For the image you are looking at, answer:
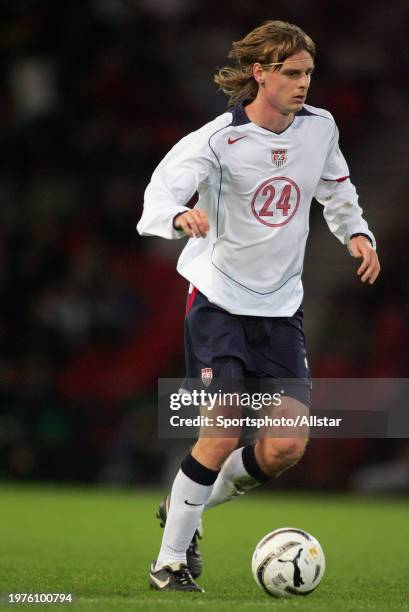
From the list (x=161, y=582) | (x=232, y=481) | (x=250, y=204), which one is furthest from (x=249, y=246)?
(x=161, y=582)

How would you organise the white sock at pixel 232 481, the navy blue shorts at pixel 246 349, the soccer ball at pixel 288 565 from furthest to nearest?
the white sock at pixel 232 481, the navy blue shorts at pixel 246 349, the soccer ball at pixel 288 565

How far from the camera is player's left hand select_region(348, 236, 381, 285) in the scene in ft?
18.0

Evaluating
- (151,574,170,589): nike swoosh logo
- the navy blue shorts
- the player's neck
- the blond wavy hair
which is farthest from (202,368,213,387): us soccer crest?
the blond wavy hair

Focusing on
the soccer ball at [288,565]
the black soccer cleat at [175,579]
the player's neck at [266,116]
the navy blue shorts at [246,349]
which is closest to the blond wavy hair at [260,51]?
the player's neck at [266,116]

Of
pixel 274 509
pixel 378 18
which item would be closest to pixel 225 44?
pixel 378 18

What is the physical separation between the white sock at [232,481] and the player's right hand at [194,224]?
126 centimetres

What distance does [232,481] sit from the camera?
5867 millimetres

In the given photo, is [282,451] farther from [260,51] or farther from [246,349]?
[260,51]

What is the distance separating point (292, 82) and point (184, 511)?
1849 millimetres

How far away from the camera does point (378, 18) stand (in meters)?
16.4

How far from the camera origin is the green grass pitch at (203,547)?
5051 mm

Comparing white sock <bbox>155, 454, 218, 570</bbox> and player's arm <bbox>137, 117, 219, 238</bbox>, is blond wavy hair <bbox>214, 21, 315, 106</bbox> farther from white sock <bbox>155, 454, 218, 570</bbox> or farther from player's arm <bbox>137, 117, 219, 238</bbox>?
white sock <bbox>155, 454, 218, 570</bbox>

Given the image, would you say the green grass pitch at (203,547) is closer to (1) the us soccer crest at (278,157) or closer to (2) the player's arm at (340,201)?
(2) the player's arm at (340,201)

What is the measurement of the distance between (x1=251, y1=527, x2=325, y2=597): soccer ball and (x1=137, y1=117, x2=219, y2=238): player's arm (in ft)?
4.36
